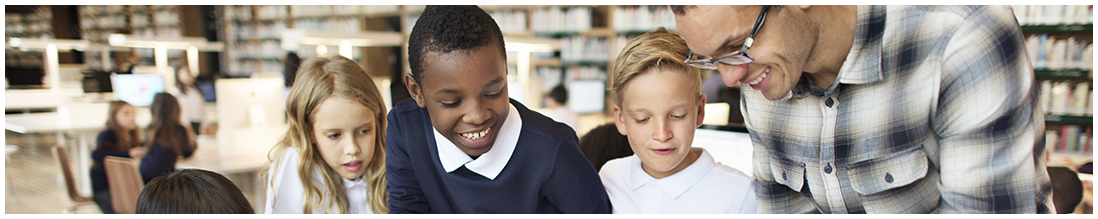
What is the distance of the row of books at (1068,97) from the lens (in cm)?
321

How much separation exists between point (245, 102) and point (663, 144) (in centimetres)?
191

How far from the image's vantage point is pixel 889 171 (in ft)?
3.80

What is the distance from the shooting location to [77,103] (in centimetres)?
423

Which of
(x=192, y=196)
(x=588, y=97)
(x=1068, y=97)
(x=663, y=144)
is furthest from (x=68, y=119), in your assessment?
(x=1068, y=97)

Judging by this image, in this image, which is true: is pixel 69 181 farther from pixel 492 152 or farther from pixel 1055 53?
pixel 1055 53

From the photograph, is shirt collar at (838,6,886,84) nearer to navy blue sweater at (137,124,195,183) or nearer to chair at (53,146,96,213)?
navy blue sweater at (137,124,195,183)

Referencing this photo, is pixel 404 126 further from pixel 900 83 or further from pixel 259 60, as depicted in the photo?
pixel 259 60

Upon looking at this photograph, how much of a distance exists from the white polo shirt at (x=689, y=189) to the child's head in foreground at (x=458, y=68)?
16.4 inches

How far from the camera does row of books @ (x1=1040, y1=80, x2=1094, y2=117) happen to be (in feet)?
10.5

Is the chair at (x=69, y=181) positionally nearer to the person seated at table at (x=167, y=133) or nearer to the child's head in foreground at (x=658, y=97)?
the person seated at table at (x=167, y=133)

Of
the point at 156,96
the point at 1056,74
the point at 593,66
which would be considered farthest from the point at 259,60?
the point at 1056,74

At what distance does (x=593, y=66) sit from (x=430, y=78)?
62.9 inches

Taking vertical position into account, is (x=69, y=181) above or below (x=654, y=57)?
below

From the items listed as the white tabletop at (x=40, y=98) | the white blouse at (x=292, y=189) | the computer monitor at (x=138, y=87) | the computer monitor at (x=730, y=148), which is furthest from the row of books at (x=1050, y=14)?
the white tabletop at (x=40, y=98)
